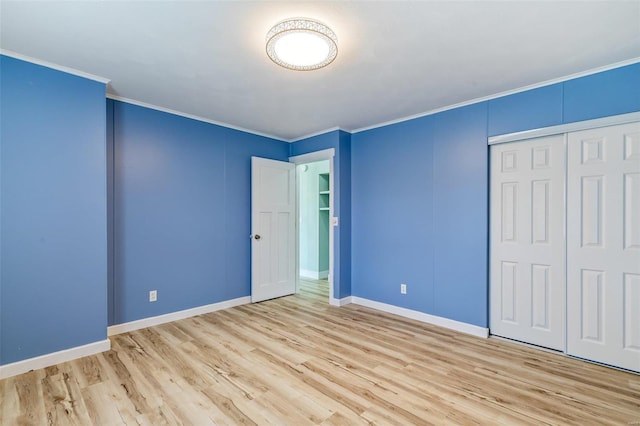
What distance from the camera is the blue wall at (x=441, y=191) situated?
270 cm

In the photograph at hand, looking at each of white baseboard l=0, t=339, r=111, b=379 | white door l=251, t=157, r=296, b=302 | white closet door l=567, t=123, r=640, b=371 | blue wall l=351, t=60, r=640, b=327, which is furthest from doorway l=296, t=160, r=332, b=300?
white closet door l=567, t=123, r=640, b=371

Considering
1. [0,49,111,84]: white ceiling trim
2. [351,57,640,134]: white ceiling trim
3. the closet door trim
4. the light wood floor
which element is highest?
[0,49,111,84]: white ceiling trim

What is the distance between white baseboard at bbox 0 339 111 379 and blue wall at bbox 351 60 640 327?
9.95 feet

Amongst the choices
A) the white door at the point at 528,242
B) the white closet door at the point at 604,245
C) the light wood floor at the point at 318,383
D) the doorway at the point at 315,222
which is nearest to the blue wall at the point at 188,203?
the white door at the point at 528,242

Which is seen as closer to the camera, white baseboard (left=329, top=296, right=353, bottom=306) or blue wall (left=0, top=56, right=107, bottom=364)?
blue wall (left=0, top=56, right=107, bottom=364)

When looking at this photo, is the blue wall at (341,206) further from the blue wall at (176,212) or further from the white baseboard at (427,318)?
the blue wall at (176,212)

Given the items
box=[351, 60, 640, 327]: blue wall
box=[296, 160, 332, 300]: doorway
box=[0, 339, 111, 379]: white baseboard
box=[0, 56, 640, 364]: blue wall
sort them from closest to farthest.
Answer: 1. box=[0, 339, 111, 379]: white baseboard
2. box=[0, 56, 640, 364]: blue wall
3. box=[351, 60, 640, 327]: blue wall
4. box=[296, 160, 332, 300]: doorway

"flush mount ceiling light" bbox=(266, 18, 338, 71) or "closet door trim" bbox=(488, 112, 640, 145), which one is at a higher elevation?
"flush mount ceiling light" bbox=(266, 18, 338, 71)

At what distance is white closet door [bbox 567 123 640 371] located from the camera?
95.3 inches

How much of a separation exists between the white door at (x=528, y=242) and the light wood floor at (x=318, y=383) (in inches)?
11.1

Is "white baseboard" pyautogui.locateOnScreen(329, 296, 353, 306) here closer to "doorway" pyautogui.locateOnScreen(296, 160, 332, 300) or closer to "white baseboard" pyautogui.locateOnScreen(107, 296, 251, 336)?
"white baseboard" pyautogui.locateOnScreen(107, 296, 251, 336)

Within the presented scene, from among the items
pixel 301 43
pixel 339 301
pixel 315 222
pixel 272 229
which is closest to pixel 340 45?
pixel 301 43

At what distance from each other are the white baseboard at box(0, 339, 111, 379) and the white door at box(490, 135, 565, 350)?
12.6 feet

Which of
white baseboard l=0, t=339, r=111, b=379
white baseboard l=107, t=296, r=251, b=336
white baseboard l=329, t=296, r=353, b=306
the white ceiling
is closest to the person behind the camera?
the white ceiling
